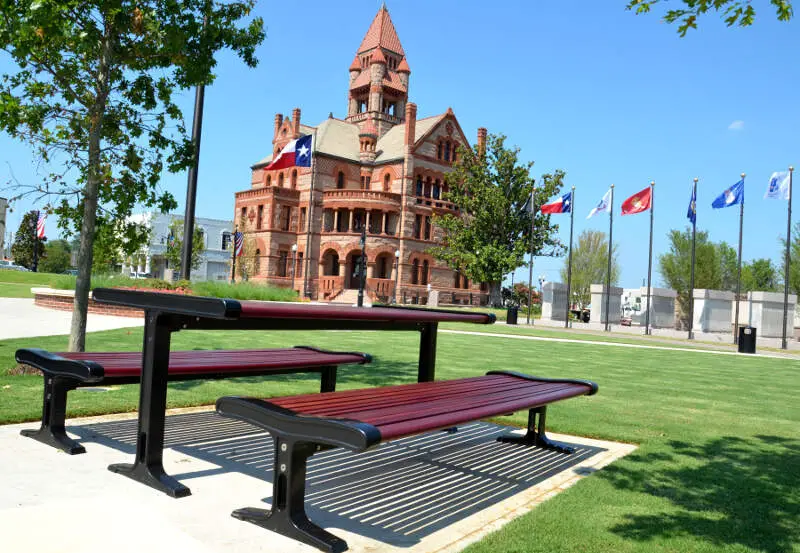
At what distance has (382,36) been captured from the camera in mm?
66250

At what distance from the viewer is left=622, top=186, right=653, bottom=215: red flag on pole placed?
105 feet

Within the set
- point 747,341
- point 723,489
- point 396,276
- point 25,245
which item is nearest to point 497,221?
point 396,276

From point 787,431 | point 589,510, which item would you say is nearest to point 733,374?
point 787,431

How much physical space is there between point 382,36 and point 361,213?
21.7 metres

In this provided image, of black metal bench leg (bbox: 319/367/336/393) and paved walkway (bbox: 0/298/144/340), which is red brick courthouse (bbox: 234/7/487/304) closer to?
paved walkway (bbox: 0/298/144/340)

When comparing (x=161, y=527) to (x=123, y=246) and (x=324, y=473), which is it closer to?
(x=324, y=473)

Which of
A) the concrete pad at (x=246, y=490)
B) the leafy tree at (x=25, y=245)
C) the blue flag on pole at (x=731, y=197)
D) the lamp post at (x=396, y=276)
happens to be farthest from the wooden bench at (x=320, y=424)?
the leafy tree at (x=25, y=245)

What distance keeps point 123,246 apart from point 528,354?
988 cm

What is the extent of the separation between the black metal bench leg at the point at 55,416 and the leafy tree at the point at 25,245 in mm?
85139

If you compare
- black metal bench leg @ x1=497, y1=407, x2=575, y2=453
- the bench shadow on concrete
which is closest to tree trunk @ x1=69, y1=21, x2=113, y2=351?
the bench shadow on concrete

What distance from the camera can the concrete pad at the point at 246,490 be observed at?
320cm

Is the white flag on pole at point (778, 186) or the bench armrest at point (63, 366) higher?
the white flag on pole at point (778, 186)

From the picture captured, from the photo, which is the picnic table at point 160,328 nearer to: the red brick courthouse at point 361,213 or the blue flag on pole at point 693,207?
the blue flag on pole at point 693,207

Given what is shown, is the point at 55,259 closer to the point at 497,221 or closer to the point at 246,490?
the point at 497,221
